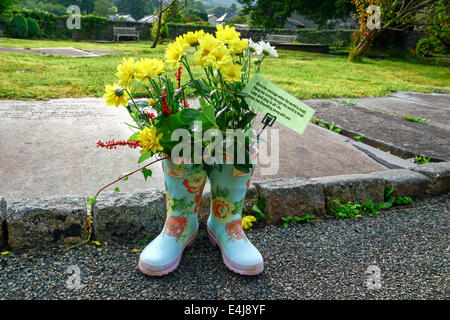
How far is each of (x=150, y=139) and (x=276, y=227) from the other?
2.60ft

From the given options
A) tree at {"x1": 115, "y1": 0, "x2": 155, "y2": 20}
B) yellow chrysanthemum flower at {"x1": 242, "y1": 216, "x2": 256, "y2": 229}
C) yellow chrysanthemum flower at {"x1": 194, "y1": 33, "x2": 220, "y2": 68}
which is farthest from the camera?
tree at {"x1": 115, "y1": 0, "x2": 155, "y2": 20}

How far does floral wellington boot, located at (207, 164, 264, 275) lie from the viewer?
4.28 feet

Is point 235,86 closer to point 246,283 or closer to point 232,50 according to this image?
point 232,50

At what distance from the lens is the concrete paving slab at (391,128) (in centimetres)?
263

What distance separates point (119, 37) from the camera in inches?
703

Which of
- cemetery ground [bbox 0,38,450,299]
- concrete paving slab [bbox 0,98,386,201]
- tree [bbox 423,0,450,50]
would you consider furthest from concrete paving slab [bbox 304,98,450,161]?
tree [bbox 423,0,450,50]

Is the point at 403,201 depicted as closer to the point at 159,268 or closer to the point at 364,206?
the point at 364,206

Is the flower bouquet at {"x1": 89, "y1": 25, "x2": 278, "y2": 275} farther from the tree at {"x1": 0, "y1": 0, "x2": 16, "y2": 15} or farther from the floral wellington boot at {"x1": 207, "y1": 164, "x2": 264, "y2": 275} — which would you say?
the tree at {"x1": 0, "y1": 0, "x2": 16, "y2": 15}

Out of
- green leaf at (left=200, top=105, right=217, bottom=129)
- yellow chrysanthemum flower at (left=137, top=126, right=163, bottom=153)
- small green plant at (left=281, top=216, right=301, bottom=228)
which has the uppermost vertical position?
green leaf at (left=200, top=105, right=217, bottom=129)

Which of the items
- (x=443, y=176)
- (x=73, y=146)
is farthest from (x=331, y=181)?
(x=73, y=146)

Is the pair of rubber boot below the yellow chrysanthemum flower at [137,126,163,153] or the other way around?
below

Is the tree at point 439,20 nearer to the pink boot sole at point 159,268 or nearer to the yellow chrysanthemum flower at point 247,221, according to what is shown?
the yellow chrysanthemum flower at point 247,221

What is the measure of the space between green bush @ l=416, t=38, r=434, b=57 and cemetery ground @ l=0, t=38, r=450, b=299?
11.2m
